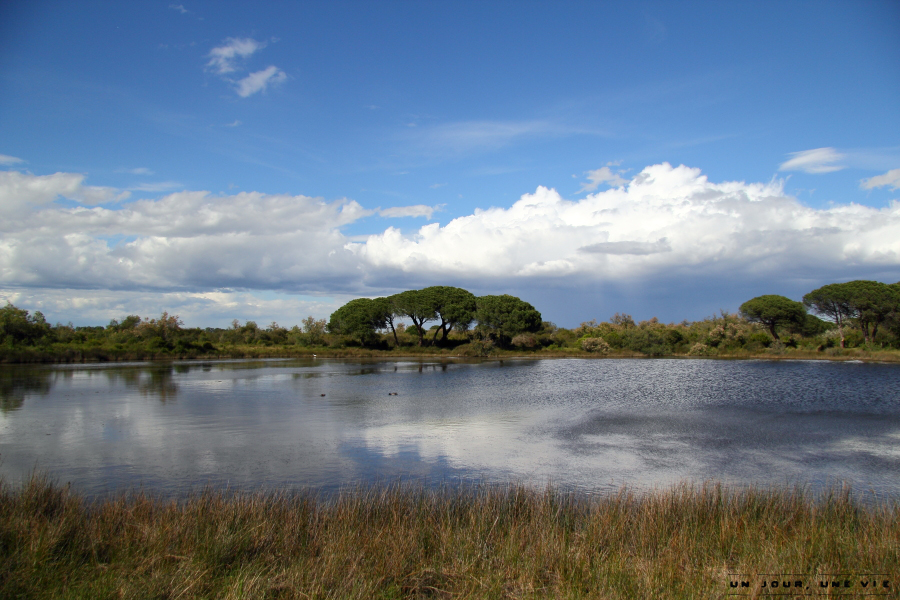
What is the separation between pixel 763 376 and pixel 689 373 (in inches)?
195

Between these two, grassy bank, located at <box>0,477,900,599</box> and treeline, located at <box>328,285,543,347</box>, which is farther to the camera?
treeline, located at <box>328,285,543,347</box>

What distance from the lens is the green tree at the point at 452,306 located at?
7044 centimetres

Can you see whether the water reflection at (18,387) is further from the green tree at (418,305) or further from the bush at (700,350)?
the bush at (700,350)

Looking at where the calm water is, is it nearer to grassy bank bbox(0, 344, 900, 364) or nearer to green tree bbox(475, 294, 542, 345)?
grassy bank bbox(0, 344, 900, 364)

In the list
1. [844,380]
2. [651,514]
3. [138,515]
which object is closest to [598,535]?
[651,514]

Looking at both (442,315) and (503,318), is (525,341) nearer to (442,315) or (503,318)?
(503,318)

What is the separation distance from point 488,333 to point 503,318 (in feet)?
9.37

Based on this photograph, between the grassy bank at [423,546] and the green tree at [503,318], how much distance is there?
2367 inches

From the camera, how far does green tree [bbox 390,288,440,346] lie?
7038 cm

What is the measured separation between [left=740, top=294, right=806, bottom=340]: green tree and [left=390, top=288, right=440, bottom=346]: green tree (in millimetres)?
38475

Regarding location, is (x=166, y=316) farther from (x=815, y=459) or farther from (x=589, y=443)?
(x=815, y=459)

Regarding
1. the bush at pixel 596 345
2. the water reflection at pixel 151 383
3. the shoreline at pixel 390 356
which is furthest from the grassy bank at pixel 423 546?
the bush at pixel 596 345

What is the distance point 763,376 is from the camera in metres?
33.1

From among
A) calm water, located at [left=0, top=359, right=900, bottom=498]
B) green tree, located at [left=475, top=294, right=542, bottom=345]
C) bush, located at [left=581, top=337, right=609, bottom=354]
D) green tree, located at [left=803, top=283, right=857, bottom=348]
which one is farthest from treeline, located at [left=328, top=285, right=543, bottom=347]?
calm water, located at [left=0, top=359, right=900, bottom=498]
